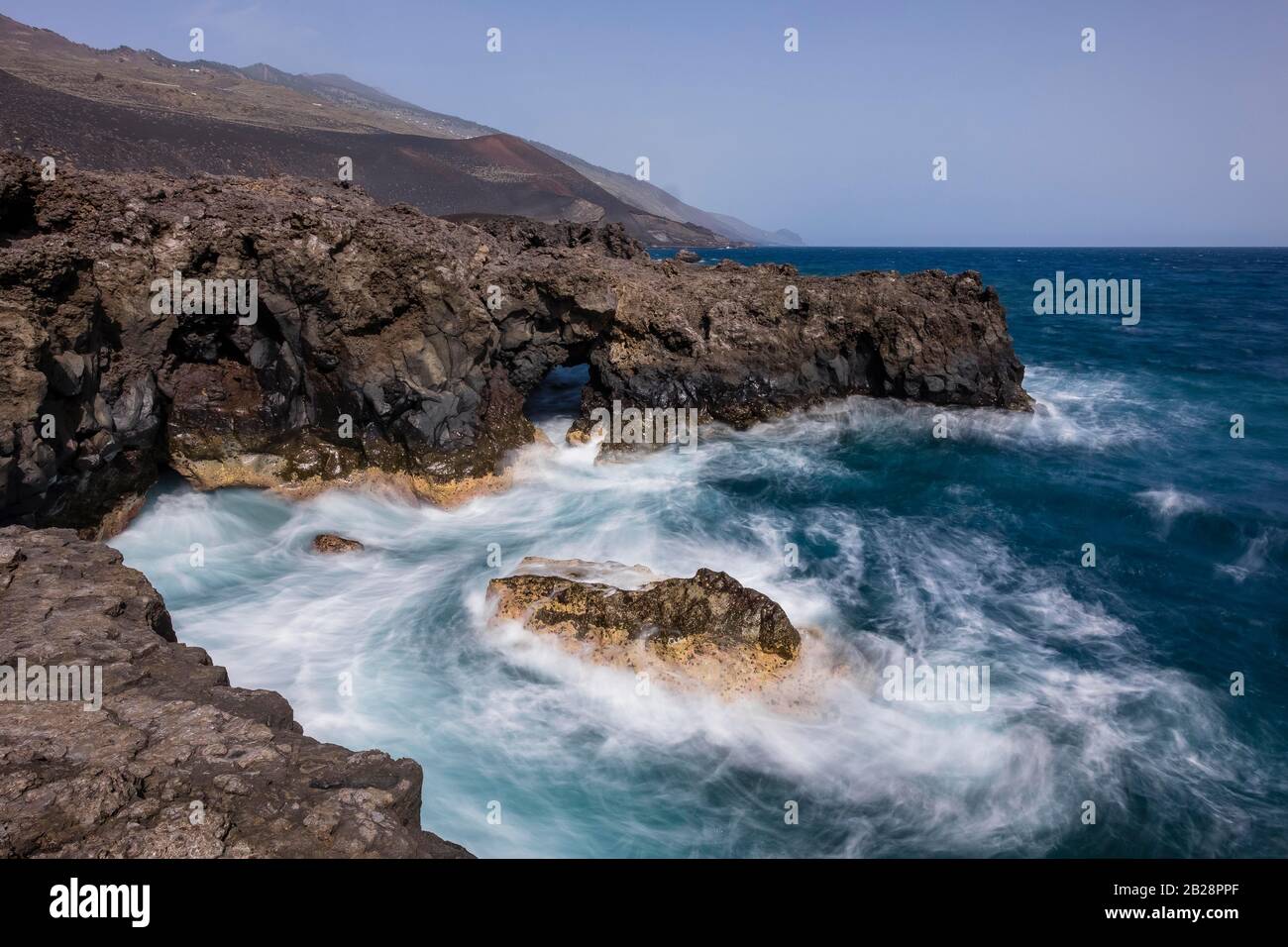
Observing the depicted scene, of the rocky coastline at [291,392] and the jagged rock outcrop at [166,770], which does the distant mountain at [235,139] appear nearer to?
the rocky coastline at [291,392]

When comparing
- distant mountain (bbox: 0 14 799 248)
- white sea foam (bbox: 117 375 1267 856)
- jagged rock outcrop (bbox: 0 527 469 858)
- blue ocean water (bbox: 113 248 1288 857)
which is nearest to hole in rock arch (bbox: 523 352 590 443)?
blue ocean water (bbox: 113 248 1288 857)

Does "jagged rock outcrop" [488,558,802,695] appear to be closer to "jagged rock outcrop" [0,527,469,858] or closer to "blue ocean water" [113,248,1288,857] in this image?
"blue ocean water" [113,248,1288,857]

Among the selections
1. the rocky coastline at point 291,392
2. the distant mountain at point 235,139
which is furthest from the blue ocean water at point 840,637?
the distant mountain at point 235,139

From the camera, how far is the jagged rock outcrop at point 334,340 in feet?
41.4

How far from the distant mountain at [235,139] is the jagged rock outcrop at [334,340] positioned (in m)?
28.3

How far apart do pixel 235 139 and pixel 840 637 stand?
71773mm

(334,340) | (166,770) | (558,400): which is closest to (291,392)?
(334,340)

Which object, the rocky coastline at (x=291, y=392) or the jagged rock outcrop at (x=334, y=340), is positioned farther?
the jagged rock outcrop at (x=334, y=340)

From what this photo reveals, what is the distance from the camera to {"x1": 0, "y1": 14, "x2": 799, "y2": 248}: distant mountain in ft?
164

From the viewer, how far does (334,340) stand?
16.4m

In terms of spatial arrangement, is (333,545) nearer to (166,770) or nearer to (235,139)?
(166,770)
